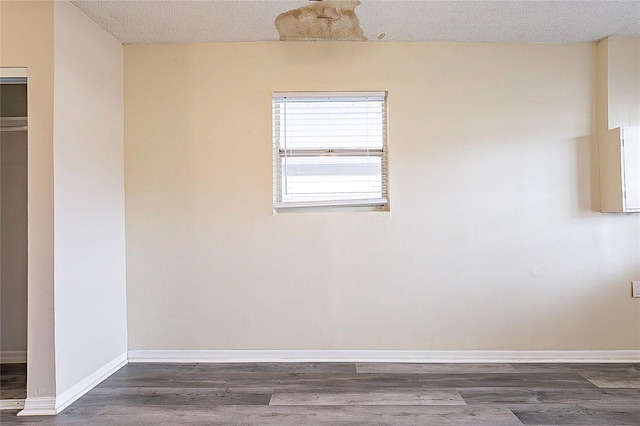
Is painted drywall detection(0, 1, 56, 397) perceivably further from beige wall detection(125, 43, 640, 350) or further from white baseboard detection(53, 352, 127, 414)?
beige wall detection(125, 43, 640, 350)

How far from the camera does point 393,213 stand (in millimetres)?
3184

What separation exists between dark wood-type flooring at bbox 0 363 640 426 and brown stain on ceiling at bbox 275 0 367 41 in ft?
7.68

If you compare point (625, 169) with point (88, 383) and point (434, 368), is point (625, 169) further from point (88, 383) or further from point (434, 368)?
point (88, 383)

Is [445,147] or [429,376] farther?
[445,147]

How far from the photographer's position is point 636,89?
10.2 feet

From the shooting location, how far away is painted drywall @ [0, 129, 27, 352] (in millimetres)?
3199

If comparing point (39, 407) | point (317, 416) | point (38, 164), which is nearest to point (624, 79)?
point (317, 416)

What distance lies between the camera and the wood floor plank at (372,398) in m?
2.45

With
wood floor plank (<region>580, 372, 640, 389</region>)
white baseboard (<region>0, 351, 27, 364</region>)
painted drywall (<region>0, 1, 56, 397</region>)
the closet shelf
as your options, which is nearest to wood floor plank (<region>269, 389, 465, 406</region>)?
wood floor plank (<region>580, 372, 640, 389</region>)

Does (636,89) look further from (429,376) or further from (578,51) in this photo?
(429,376)

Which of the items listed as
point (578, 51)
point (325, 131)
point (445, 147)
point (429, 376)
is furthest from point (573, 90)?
point (429, 376)

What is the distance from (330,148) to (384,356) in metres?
1.60

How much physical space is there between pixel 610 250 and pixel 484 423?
1798mm

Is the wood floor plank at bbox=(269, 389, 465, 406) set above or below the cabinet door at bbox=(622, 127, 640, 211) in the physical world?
below
